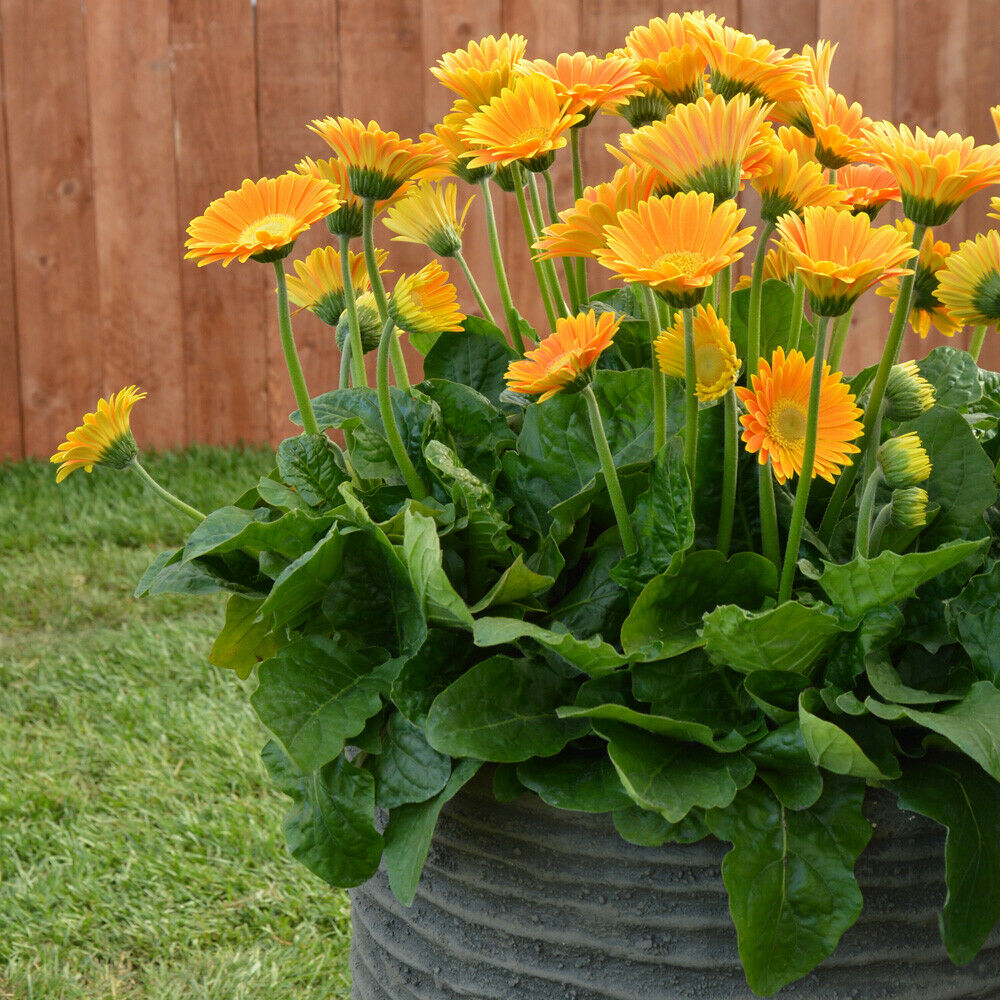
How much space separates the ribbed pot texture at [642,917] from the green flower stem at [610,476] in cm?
13

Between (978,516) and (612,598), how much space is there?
184mm

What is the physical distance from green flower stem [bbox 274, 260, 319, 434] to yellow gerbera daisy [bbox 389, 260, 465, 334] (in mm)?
57

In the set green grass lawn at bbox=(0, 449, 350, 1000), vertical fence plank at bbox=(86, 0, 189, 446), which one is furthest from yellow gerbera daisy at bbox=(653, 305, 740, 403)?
vertical fence plank at bbox=(86, 0, 189, 446)

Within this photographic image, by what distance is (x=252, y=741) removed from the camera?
1706 mm

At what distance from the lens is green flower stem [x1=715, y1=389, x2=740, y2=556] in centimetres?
55

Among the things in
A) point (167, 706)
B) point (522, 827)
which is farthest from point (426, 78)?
point (522, 827)

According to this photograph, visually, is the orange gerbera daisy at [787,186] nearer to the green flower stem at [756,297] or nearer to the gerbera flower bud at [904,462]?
the green flower stem at [756,297]

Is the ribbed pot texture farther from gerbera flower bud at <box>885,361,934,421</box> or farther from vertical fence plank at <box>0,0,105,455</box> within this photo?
vertical fence plank at <box>0,0,105,455</box>

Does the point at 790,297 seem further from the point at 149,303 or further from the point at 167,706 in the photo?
the point at 149,303

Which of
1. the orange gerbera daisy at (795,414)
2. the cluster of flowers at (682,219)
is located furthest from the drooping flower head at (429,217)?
the orange gerbera daisy at (795,414)

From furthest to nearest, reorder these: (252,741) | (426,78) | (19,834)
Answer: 1. (426,78)
2. (252,741)
3. (19,834)

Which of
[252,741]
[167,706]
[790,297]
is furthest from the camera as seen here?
[167,706]

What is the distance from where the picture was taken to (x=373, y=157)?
594 mm

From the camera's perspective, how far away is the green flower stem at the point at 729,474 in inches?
21.8
